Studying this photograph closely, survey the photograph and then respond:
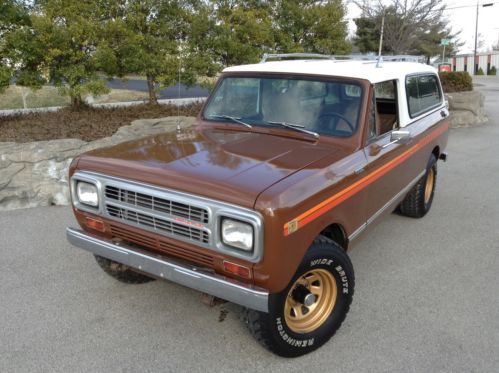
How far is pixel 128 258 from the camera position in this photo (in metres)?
2.90

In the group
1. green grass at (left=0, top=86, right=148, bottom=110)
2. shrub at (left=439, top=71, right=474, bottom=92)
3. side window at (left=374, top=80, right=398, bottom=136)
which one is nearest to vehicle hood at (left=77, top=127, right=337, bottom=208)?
side window at (left=374, top=80, right=398, bottom=136)

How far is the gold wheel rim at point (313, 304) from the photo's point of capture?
3004 millimetres

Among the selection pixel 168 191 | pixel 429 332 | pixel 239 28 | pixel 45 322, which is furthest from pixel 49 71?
pixel 429 332

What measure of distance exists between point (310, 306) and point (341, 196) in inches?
30.6

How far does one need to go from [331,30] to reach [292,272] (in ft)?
32.0

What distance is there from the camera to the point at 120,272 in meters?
3.71

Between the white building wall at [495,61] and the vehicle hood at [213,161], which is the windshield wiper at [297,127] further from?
the white building wall at [495,61]

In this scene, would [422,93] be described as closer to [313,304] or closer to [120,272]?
[313,304]

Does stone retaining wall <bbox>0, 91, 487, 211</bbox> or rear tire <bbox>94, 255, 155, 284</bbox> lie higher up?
stone retaining wall <bbox>0, 91, 487, 211</bbox>

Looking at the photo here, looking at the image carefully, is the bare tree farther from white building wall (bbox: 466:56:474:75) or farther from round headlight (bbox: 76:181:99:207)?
white building wall (bbox: 466:56:474:75)

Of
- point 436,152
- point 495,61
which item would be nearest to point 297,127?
point 436,152

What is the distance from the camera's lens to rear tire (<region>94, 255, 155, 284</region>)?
3527mm

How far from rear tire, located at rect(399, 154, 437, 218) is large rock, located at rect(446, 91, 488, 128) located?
25.0 ft

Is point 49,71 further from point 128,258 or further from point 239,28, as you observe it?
point 128,258
